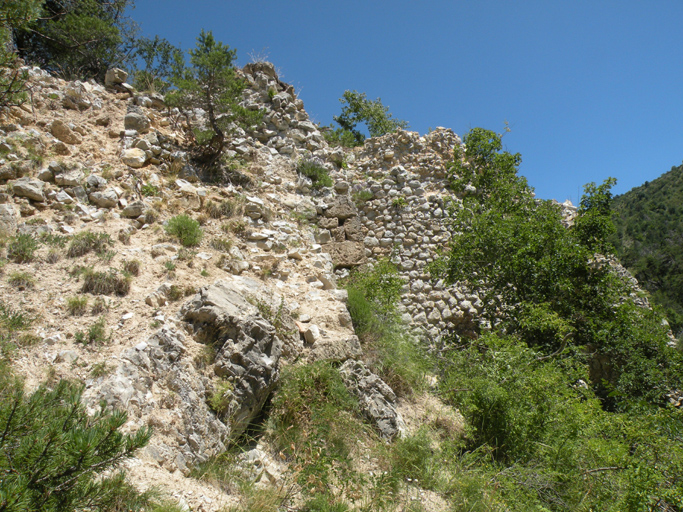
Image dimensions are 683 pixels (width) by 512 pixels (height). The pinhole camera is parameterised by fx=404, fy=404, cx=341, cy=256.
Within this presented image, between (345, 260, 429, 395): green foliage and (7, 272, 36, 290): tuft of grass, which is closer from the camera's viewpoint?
(7, 272, 36, 290): tuft of grass

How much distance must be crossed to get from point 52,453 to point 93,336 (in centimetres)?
242

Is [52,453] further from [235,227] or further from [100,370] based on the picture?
[235,227]

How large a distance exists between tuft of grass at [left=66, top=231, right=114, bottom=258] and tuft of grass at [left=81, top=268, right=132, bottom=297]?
47cm

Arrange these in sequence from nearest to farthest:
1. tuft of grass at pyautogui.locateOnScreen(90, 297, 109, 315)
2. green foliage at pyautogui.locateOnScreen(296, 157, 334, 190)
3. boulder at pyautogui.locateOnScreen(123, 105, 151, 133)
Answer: tuft of grass at pyautogui.locateOnScreen(90, 297, 109, 315), boulder at pyautogui.locateOnScreen(123, 105, 151, 133), green foliage at pyautogui.locateOnScreen(296, 157, 334, 190)

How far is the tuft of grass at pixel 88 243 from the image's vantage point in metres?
5.08

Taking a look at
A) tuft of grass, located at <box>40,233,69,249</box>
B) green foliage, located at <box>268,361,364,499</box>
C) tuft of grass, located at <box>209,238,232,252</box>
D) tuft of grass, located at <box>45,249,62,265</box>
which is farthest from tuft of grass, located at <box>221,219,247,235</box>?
green foliage, located at <box>268,361,364,499</box>

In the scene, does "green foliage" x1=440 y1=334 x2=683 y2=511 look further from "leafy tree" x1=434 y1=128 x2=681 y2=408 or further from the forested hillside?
the forested hillside

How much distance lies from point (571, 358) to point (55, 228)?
7.71m

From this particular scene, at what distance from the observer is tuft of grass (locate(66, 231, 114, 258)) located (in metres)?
5.08

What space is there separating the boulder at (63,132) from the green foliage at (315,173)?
14.4 ft

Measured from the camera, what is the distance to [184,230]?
6.16 meters

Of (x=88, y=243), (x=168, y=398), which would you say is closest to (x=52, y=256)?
(x=88, y=243)

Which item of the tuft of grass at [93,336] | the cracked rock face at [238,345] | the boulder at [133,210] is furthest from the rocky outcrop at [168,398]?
the boulder at [133,210]

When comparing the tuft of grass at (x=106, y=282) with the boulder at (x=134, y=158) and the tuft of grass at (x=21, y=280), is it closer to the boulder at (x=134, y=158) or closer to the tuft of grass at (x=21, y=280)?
the tuft of grass at (x=21, y=280)
